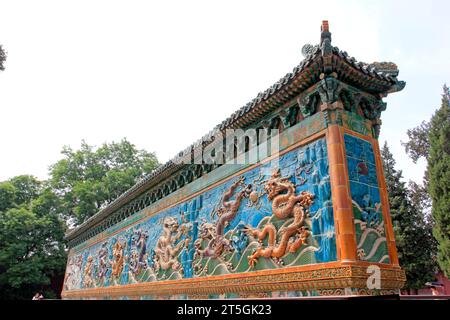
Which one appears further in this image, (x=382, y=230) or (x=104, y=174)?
(x=104, y=174)

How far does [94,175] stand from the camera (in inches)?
1148

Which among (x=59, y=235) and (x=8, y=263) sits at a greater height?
(x=59, y=235)

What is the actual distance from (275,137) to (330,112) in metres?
1.33

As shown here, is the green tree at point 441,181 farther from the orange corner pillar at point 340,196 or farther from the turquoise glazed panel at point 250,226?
the orange corner pillar at point 340,196

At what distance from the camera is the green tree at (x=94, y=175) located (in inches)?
1047

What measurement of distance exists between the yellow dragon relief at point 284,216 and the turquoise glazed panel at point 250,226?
0.04 feet

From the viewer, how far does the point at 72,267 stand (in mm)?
18812

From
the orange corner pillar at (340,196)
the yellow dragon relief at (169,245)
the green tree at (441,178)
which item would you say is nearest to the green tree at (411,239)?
the green tree at (441,178)

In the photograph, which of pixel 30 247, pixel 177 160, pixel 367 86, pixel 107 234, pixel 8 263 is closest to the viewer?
pixel 367 86

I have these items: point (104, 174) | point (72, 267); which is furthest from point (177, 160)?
point (104, 174)

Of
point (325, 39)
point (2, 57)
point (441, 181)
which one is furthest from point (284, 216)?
point (441, 181)

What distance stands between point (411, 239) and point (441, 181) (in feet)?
13.9
